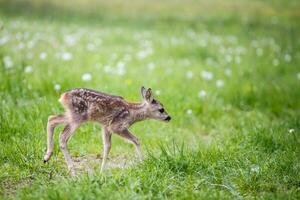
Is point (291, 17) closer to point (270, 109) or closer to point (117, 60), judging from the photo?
point (117, 60)

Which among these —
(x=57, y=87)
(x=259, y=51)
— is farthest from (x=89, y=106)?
(x=259, y=51)

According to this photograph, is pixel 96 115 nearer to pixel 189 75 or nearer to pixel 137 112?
pixel 137 112

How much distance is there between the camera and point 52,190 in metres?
5.50

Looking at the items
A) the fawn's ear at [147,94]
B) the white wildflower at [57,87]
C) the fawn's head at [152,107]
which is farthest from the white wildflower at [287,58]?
the fawn's ear at [147,94]

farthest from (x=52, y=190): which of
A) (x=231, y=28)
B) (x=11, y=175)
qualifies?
(x=231, y=28)

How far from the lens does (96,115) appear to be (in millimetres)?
6816

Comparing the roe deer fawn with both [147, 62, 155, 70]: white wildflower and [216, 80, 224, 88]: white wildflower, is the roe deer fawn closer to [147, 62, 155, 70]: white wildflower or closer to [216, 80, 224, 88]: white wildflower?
[216, 80, 224, 88]: white wildflower

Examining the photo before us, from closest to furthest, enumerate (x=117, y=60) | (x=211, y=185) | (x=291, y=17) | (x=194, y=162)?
(x=211, y=185)
(x=194, y=162)
(x=117, y=60)
(x=291, y=17)

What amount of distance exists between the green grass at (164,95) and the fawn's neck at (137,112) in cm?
50

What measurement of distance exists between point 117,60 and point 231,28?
7.22 m

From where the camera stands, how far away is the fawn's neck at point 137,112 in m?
7.21

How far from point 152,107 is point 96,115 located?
0.92m

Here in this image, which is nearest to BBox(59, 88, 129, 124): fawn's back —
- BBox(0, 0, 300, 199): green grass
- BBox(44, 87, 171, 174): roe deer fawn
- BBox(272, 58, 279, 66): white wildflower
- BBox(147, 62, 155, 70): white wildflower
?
BBox(44, 87, 171, 174): roe deer fawn

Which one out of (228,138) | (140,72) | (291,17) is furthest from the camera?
(291,17)
